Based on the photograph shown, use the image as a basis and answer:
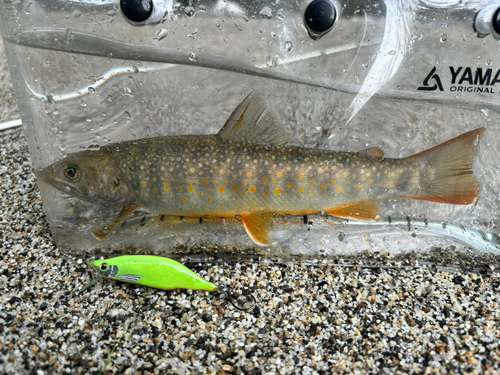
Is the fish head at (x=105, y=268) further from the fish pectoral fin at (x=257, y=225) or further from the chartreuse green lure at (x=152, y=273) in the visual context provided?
the fish pectoral fin at (x=257, y=225)

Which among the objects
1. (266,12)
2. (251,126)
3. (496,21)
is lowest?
(251,126)

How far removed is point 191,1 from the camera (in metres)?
1.47

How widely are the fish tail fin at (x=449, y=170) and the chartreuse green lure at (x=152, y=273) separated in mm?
945

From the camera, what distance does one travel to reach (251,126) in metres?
1.54

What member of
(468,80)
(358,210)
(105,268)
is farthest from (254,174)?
(468,80)

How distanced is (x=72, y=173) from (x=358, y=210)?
122cm

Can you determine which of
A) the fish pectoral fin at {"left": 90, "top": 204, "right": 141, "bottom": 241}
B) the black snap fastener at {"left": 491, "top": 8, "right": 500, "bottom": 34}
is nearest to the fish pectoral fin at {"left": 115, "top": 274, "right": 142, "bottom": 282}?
the fish pectoral fin at {"left": 90, "top": 204, "right": 141, "bottom": 241}

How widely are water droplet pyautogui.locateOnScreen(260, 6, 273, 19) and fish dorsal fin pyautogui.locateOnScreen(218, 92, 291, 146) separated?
1.12 ft

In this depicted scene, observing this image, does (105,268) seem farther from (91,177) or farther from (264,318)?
(264,318)

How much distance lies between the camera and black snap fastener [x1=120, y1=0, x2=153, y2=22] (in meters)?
1.37

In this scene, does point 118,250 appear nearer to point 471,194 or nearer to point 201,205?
point 201,205

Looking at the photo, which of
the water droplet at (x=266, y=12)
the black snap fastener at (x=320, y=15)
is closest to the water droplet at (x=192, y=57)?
the water droplet at (x=266, y=12)

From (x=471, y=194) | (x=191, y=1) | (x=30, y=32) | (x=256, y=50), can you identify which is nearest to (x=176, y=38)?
(x=191, y=1)

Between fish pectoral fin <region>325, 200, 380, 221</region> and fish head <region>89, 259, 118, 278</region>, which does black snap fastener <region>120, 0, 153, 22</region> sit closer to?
fish head <region>89, 259, 118, 278</region>
